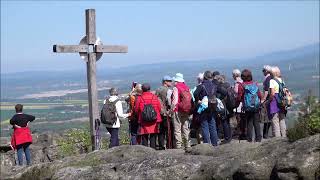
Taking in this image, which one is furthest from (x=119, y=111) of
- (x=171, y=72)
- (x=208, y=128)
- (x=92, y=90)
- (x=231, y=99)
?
(x=171, y=72)

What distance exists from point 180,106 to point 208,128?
784mm

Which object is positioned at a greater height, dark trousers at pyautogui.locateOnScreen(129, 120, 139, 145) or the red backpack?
the red backpack

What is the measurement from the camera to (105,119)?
473 inches

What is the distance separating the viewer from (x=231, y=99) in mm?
11773

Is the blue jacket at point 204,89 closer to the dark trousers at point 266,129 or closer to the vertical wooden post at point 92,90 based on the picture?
the dark trousers at point 266,129

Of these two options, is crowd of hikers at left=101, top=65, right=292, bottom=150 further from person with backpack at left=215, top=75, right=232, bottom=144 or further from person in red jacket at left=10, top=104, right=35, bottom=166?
person in red jacket at left=10, top=104, right=35, bottom=166

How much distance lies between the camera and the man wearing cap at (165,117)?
12133 millimetres

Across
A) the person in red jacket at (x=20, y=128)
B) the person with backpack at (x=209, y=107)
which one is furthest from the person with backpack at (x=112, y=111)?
the person in red jacket at (x=20, y=128)

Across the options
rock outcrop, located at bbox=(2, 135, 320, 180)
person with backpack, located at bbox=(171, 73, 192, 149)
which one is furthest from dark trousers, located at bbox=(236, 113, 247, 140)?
rock outcrop, located at bbox=(2, 135, 320, 180)

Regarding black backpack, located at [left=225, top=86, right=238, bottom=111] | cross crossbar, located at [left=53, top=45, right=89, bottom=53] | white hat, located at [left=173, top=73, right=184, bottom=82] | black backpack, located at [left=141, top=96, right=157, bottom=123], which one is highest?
cross crossbar, located at [left=53, top=45, right=89, bottom=53]

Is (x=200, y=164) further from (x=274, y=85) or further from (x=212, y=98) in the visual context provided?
(x=274, y=85)

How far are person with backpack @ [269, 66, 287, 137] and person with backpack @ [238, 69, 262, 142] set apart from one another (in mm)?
322

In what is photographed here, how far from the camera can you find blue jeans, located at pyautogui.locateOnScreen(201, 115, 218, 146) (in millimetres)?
11617

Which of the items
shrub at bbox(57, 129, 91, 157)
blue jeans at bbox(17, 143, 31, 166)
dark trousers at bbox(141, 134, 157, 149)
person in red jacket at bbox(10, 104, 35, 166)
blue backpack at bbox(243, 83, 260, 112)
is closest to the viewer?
blue backpack at bbox(243, 83, 260, 112)
